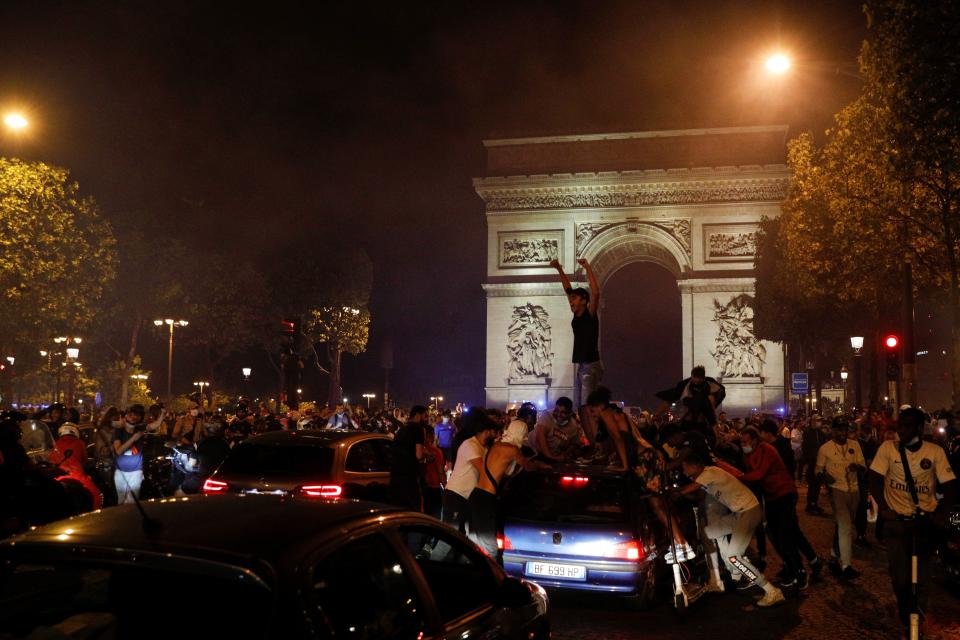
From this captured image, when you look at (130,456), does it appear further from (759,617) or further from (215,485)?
(759,617)

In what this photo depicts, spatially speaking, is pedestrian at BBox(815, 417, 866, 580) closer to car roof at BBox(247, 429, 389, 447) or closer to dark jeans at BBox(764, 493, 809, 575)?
dark jeans at BBox(764, 493, 809, 575)

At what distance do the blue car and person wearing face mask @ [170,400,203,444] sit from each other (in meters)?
8.43

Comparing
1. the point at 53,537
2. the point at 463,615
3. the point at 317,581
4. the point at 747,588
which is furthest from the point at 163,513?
the point at 747,588

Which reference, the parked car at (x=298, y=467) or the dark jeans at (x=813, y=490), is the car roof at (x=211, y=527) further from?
the dark jeans at (x=813, y=490)

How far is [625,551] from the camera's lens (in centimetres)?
780

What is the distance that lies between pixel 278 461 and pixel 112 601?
6.29 metres

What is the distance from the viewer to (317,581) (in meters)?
3.03

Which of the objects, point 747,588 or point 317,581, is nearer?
point 317,581

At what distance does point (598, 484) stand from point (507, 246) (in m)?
34.9

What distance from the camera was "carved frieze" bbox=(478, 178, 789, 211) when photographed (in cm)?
4100

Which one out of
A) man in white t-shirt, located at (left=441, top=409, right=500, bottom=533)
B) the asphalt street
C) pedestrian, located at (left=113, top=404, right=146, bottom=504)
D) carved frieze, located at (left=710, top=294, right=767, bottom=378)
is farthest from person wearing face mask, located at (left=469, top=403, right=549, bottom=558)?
carved frieze, located at (left=710, top=294, right=767, bottom=378)

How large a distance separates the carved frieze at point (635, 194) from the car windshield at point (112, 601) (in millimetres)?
40104

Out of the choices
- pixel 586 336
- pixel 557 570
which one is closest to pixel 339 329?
pixel 586 336

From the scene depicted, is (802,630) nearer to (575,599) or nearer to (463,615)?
(575,599)
